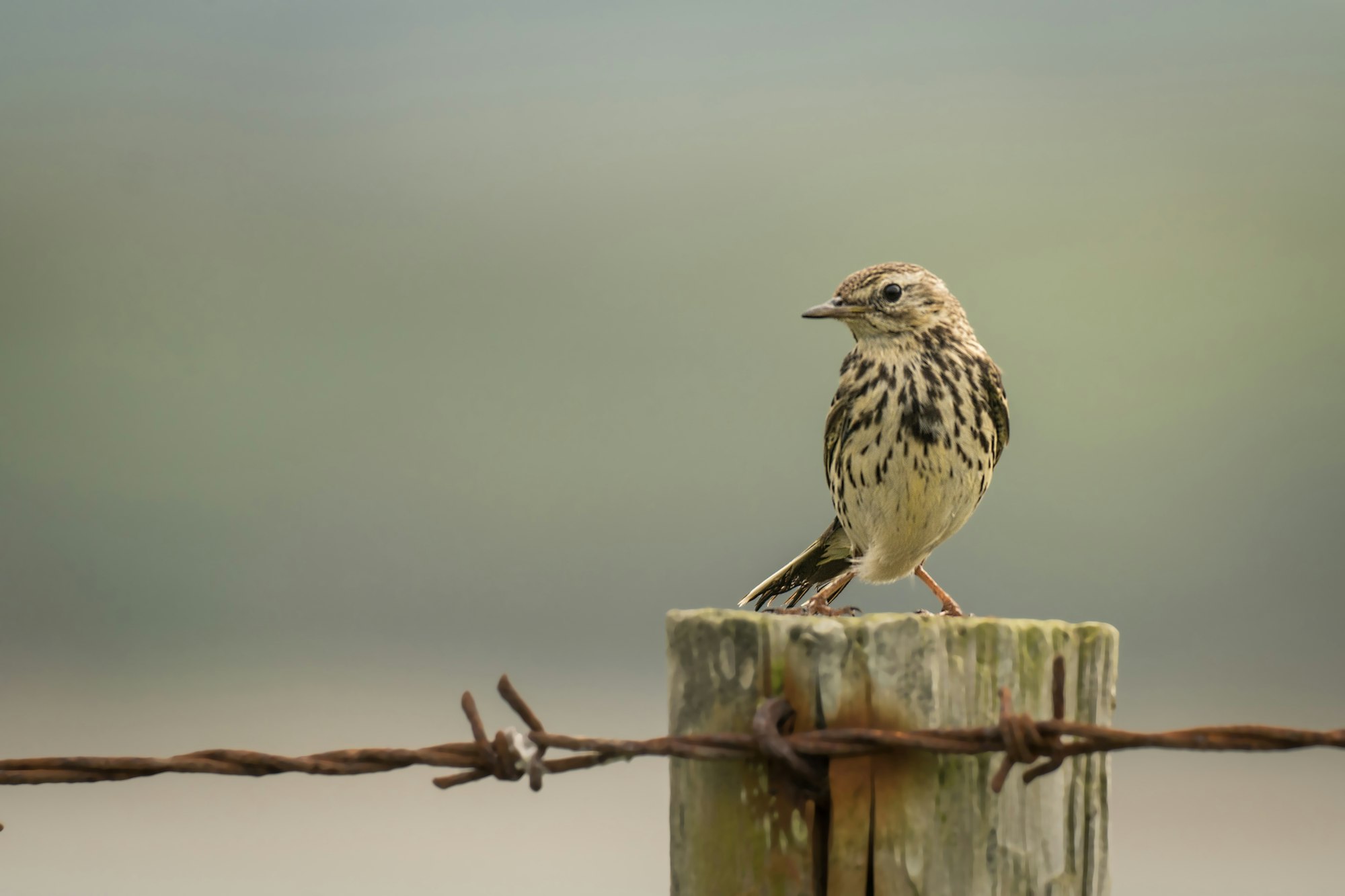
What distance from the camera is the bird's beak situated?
17.7 feet

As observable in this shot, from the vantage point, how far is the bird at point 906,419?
206 inches

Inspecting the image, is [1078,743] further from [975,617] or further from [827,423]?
[827,423]

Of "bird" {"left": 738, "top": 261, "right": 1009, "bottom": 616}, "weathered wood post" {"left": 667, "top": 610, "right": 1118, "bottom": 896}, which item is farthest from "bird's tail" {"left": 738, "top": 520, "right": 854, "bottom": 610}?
"weathered wood post" {"left": 667, "top": 610, "right": 1118, "bottom": 896}

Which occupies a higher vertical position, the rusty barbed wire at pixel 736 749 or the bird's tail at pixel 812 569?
the bird's tail at pixel 812 569

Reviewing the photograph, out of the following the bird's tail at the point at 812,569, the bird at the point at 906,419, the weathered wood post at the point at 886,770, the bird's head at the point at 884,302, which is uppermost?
the bird's head at the point at 884,302

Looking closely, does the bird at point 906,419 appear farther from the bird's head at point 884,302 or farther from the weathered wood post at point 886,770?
the weathered wood post at point 886,770

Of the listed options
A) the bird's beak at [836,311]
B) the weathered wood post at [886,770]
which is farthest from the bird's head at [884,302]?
the weathered wood post at [886,770]

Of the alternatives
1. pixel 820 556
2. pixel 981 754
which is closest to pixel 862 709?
pixel 981 754

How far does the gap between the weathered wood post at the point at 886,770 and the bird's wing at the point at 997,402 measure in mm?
2815

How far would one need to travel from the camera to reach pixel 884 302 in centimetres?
541

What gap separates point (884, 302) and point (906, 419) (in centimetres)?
55

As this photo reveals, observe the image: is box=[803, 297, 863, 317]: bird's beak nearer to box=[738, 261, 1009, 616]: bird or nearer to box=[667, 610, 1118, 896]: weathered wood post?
box=[738, 261, 1009, 616]: bird

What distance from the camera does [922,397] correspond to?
5.24m

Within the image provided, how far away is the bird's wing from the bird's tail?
0.82 metres
